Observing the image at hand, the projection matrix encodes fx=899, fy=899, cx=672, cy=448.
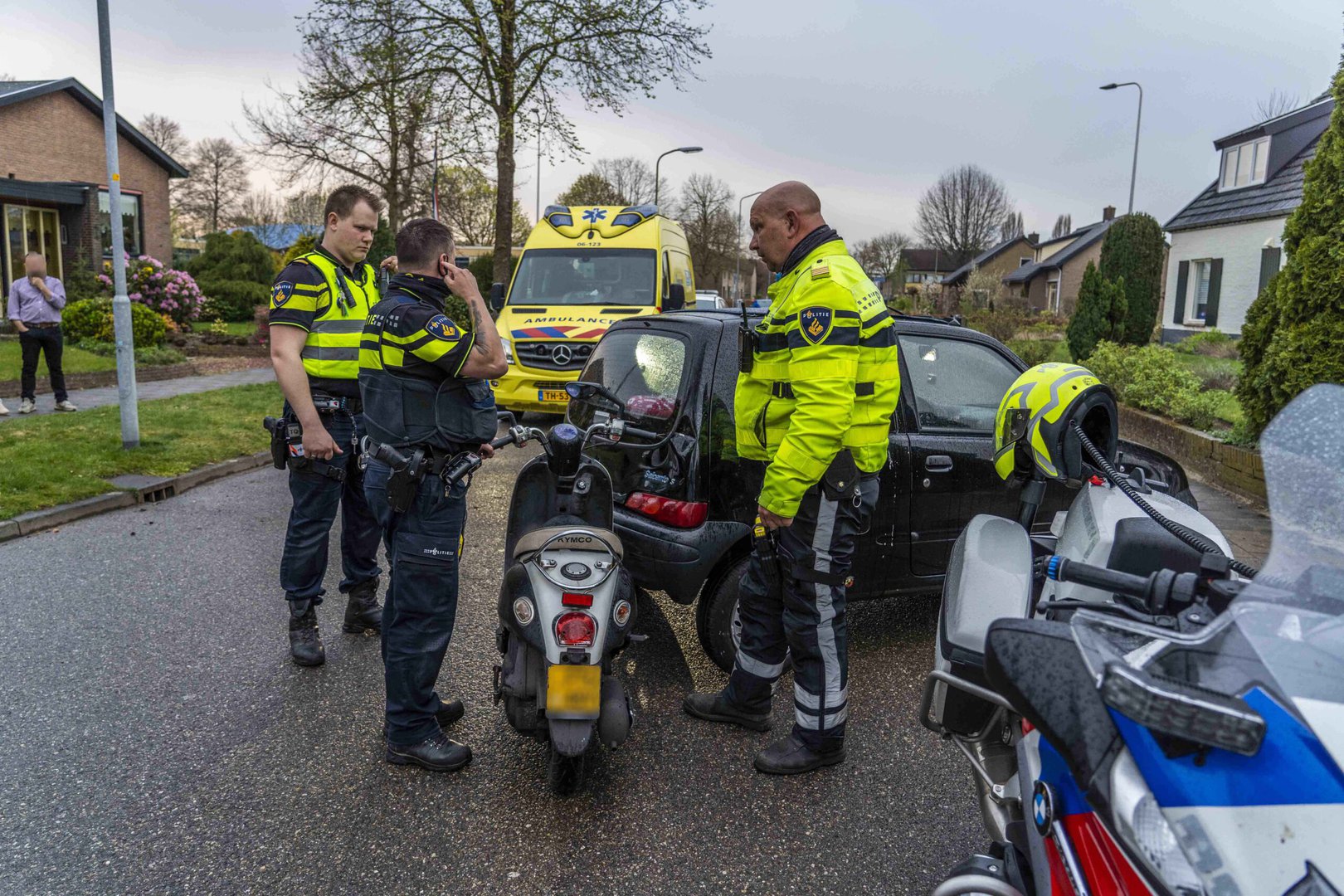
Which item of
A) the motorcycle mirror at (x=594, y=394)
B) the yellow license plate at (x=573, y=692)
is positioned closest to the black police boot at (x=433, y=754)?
the yellow license plate at (x=573, y=692)

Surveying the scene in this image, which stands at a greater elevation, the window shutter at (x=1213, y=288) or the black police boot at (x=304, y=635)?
the window shutter at (x=1213, y=288)

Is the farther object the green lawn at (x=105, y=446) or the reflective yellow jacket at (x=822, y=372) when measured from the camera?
the green lawn at (x=105, y=446)

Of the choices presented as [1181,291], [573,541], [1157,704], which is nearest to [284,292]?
[573,541]

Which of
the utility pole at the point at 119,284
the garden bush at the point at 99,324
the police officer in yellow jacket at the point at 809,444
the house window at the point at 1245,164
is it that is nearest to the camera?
the police officer in yellow jacket at the point at 809,444

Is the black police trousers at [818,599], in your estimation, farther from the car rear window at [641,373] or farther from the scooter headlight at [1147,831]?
the scooter headlight at [1147,831]

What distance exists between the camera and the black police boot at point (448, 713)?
350 centimetres

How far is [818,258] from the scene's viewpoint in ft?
10.1

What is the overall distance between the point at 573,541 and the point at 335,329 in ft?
5.90

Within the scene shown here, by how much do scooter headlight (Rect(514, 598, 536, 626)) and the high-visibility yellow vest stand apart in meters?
1.53

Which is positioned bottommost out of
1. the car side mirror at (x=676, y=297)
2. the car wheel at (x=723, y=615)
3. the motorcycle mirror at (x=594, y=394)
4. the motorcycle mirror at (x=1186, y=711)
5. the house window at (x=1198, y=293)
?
the car wheel at (x=723, y=615)

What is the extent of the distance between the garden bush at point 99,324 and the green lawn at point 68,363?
592mm

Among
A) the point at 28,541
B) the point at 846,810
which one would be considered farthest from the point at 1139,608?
the point at 28,541

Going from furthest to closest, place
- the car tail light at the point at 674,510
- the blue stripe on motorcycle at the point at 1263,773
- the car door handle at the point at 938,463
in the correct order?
1. the car door handle at the point at 938,463
2. the car tail light at the point at 674,510
3. the blue stripe on motorcycle at the point at 1263,773

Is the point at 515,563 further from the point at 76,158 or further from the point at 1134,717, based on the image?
the point at 76,158
